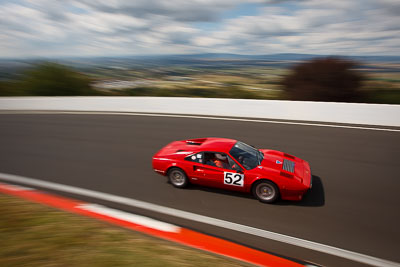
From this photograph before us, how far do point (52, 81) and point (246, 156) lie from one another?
940 inches

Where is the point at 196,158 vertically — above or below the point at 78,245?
above

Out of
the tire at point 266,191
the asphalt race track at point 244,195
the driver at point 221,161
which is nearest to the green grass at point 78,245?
the asphalt race track at point 244,195

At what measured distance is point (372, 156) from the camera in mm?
8367

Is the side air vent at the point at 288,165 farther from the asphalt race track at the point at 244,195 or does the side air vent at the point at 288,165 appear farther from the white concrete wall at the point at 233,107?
the white concrete wall at the point at 233,107

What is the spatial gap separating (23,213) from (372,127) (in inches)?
481

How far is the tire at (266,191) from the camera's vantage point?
5557 millimetres

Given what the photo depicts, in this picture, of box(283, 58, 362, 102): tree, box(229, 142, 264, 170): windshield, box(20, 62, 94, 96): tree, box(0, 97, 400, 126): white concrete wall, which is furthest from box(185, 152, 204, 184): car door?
box(20, 62, 94, 96): tree

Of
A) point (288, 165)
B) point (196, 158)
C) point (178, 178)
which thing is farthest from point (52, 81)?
point (288, 165)

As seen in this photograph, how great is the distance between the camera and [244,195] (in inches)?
237

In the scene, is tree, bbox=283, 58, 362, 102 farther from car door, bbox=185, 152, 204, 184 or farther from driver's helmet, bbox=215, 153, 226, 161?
car door, bbox=185, 152, 204, 184

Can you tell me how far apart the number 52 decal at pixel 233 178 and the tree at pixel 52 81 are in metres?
23.1

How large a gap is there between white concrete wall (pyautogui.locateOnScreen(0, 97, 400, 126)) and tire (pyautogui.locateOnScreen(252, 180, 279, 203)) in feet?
26.3

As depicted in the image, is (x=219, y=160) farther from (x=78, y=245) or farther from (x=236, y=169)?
(x=78, y=245)

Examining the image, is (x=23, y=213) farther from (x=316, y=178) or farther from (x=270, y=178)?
(x=316, y=178)
